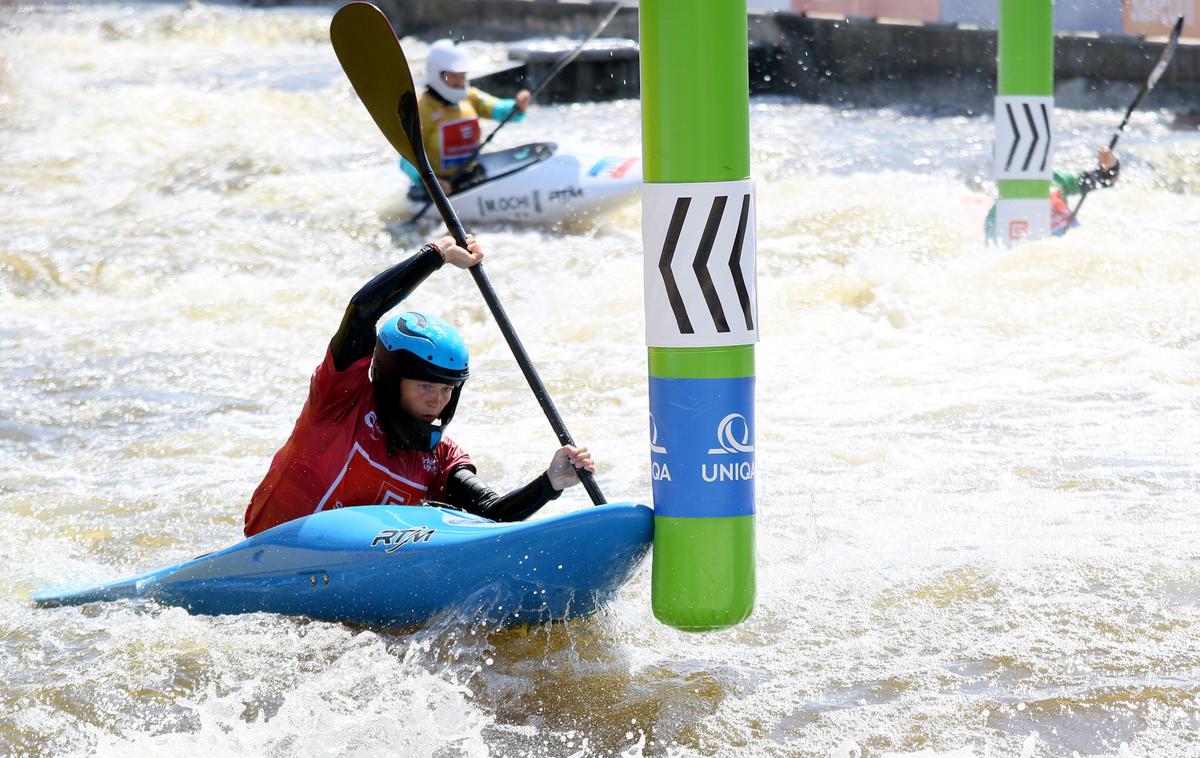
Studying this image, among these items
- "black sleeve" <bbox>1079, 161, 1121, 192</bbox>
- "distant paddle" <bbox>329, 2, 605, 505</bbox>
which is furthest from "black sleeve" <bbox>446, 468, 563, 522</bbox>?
"black sleeve" <bbox>1079, 161, 1121, 192</bbox>

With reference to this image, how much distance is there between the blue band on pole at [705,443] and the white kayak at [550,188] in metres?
7.65

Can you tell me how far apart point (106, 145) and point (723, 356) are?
12.7m

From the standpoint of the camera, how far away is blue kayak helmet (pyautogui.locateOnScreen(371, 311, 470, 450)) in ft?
11.3

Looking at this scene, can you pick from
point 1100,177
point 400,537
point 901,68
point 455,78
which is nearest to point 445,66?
point 455,78

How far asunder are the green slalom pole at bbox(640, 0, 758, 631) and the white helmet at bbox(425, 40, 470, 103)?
7596mm

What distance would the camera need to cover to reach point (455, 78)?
403 inches

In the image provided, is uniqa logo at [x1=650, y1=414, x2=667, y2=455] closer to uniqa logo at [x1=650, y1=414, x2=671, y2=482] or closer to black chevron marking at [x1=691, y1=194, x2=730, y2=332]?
uniqa logo at [x1=650, y1=414, x2=671, y2=482]

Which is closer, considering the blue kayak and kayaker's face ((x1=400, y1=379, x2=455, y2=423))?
the blue kayak

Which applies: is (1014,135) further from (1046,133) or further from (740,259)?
(740,259)

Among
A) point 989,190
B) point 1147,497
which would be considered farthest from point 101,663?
point 989,190

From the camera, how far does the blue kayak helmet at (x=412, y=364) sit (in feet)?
11.3

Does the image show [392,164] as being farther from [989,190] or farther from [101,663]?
[101,663]

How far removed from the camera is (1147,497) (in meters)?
4.45

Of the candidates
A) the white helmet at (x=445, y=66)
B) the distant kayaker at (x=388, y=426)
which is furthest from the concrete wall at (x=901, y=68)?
the distant kayaker at (x=388, y=426)
